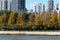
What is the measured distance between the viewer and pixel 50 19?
6769cm

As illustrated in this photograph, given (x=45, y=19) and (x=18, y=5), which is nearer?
(x=45, y=19)

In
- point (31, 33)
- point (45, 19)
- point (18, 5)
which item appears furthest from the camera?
point (18, 5)

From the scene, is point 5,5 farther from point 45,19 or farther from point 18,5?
point 45,19

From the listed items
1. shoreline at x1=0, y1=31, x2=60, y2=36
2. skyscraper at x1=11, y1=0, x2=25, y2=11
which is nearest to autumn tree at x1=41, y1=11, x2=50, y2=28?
shoreline at x1=0, y1=31, x2=60, y2=36

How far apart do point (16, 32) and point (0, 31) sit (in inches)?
137

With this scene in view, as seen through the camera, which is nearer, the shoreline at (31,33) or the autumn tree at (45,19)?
the shoreline at (31,33)

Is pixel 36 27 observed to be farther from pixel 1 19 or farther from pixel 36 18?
pixel 1 19

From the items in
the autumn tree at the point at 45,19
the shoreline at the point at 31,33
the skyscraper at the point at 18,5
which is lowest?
the shoreline at the point at 31,33

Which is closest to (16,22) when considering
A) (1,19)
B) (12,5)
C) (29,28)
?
(1,19)

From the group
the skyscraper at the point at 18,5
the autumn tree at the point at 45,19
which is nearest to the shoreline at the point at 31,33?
the autumn tree at the point at 45,19

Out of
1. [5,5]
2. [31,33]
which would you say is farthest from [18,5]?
[31,33]

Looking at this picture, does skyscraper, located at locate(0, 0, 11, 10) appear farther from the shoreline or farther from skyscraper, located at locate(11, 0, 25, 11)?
the shoreline

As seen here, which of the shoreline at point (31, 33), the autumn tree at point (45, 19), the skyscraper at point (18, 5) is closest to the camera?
the shoreline at point (31, 33)

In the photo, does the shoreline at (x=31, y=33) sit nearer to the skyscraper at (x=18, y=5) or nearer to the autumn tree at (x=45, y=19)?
the autumn tree at (x=45, y=19)
